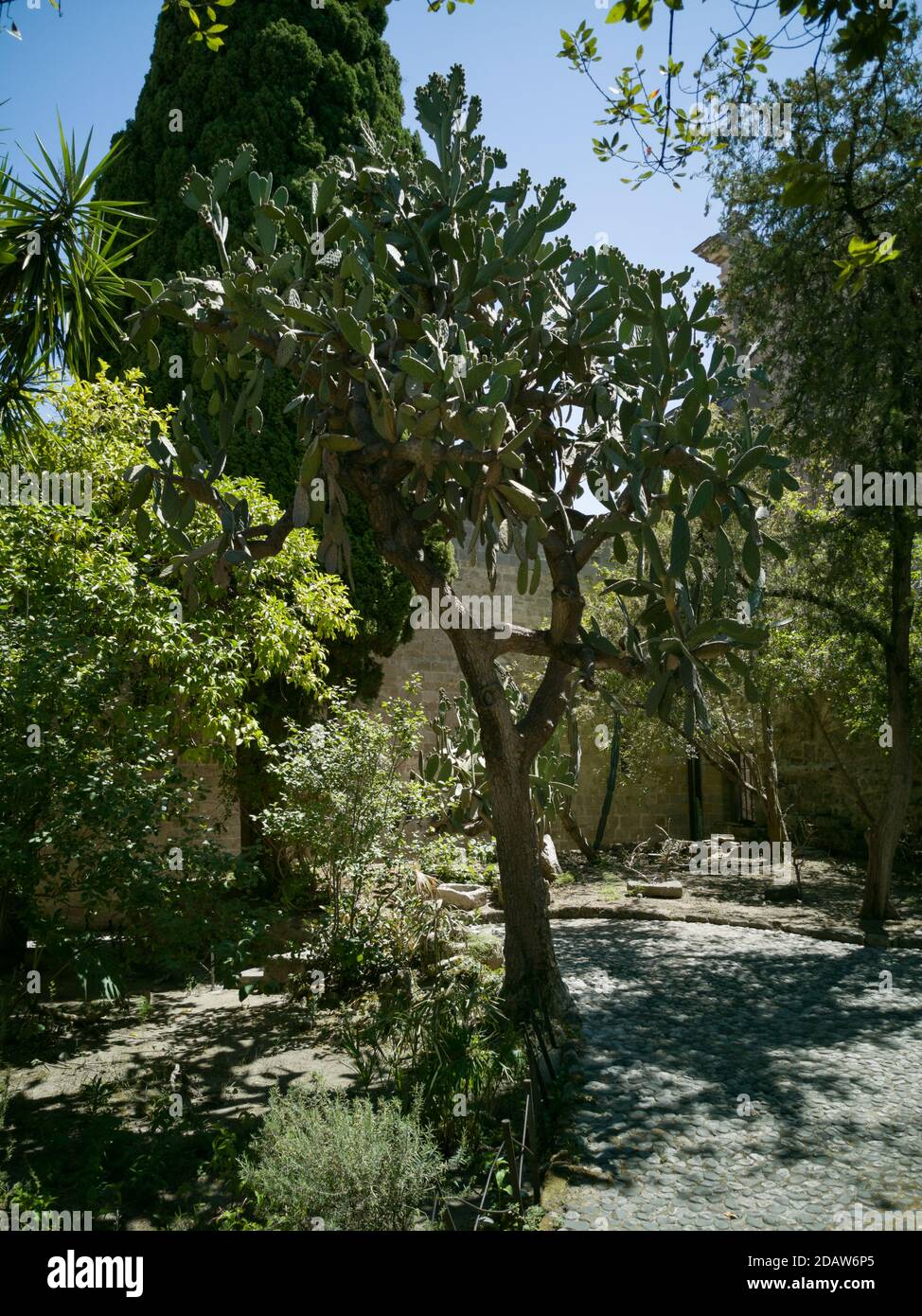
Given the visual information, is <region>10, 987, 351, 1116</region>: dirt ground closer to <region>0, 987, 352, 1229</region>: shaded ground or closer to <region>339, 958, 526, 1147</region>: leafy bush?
<region>0, 987, 352, 1229</region>: shaded ground

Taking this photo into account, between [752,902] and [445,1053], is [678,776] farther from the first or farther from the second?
[445,1053]

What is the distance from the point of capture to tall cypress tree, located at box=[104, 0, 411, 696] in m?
10.1

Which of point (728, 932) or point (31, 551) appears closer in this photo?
point (31, 551)

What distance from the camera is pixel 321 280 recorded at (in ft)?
18.2

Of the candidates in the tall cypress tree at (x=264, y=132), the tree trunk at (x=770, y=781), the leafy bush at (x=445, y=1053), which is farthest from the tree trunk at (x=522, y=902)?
the tree trunk at (x=770, y=781)

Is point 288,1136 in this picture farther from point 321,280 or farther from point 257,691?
point 257,691

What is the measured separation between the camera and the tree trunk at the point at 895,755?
8.70 m

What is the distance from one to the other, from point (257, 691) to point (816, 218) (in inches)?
266

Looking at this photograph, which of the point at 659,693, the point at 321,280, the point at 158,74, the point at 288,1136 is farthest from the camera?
the point at 158,74

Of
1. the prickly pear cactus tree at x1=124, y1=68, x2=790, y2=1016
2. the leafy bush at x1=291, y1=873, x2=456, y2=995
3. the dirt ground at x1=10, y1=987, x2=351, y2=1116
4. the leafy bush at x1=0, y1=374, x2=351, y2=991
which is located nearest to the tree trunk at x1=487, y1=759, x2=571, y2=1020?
the prickly pear cactus tree at x1=124, y1=68, x2=790, y2=1016

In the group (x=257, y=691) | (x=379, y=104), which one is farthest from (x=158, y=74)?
(x=257, y=691)

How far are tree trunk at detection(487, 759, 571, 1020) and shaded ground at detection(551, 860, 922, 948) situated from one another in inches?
153

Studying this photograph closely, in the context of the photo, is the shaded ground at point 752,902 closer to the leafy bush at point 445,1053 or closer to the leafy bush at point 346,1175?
the leafy bush at point 445,1053
